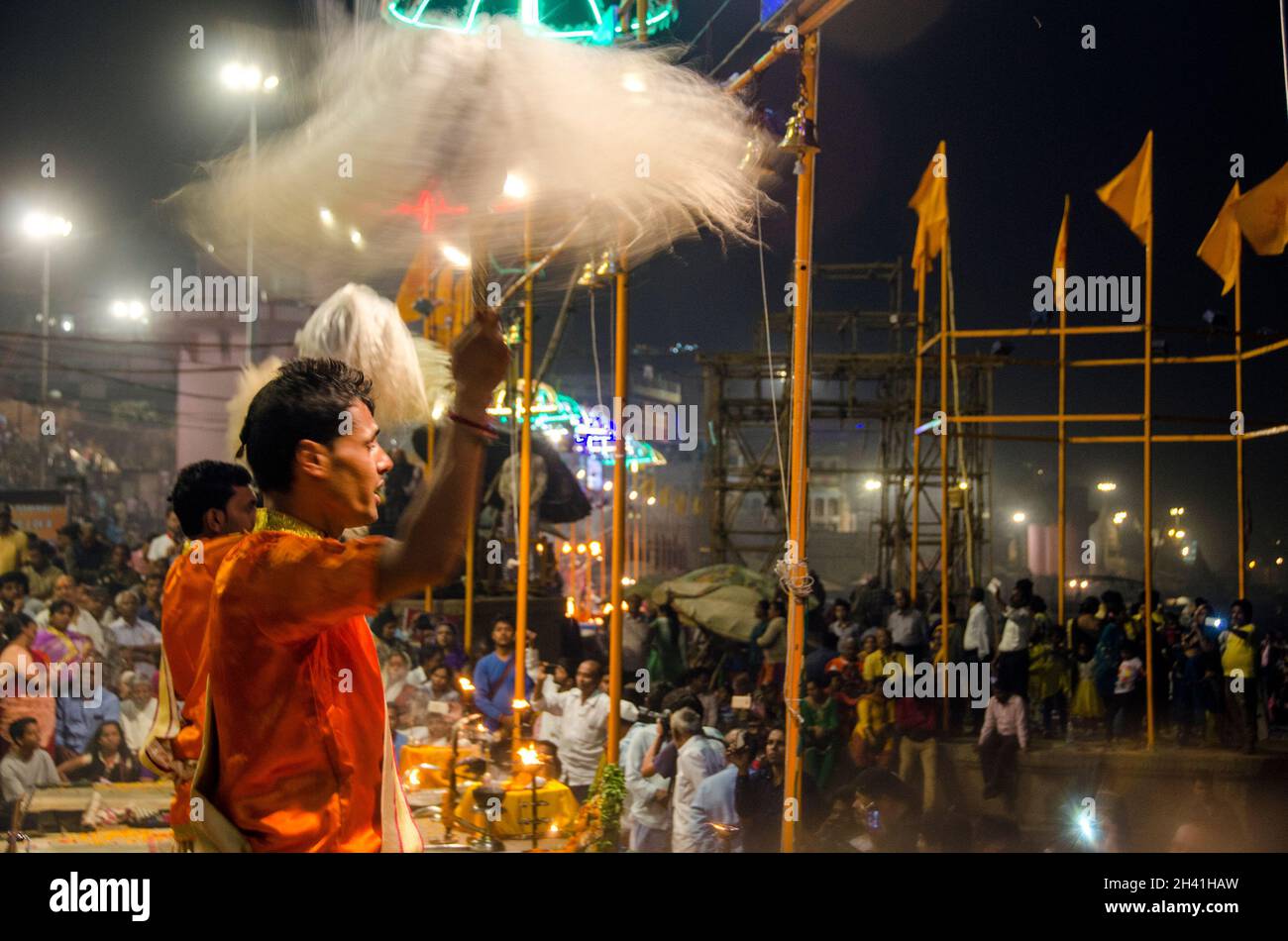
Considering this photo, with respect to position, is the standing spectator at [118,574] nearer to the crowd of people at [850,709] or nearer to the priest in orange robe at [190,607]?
the crowd of people at [850,709]

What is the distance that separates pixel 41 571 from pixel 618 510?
21.1 feet

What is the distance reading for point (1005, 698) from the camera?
29.5 feet

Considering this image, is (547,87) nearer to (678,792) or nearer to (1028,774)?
(678,792)

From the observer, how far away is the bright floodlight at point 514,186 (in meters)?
2.59

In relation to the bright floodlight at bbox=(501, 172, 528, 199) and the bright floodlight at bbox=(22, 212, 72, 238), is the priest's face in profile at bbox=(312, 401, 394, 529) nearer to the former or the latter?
the bright floodlight at bbox=(501, 172, 528, 199)

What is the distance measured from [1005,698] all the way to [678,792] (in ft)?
12.2

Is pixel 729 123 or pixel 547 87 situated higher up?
pixel 729 123

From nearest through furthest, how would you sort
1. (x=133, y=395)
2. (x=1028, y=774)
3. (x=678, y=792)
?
(x=678, y=792) → (x=1028, y=774) → (x=133, y=395)

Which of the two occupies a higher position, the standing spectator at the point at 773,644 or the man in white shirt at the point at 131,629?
the man in white shirt at the point at 131,629

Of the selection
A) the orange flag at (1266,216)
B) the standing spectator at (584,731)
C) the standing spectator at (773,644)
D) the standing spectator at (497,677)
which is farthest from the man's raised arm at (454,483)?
the orange flag at (1266,216)

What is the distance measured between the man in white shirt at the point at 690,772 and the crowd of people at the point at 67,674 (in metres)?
3.54

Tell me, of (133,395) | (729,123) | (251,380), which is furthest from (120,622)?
(133,395)
